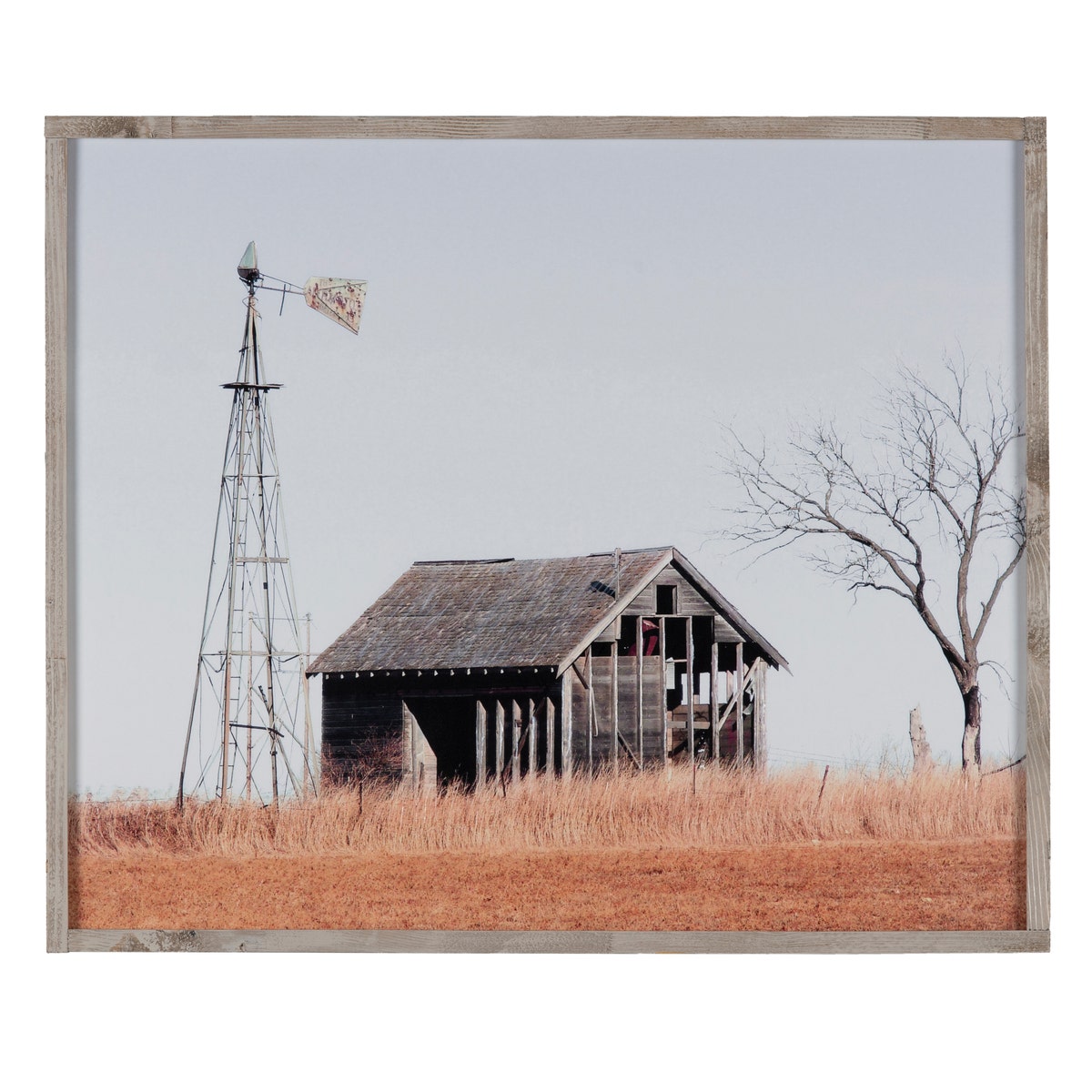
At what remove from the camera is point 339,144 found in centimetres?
1634

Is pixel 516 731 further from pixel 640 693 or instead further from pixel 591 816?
pixel 591 816

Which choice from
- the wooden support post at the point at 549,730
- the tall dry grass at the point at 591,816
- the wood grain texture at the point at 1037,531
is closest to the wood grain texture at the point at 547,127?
the wood grain texture at the point at 1037,531

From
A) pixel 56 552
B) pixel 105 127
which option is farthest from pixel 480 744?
pixel 105 127

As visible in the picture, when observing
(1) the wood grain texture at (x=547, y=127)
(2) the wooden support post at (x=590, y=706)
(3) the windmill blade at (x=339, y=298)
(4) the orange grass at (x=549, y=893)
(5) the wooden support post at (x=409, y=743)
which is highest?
(1) the wood grain texture at (x=547, y=127)

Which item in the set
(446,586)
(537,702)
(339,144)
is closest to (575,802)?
(537,702)

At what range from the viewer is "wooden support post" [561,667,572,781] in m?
19.8

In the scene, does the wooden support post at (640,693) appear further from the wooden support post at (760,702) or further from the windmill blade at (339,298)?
the windmill blade at (339,298)

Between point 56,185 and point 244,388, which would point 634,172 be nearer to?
point 244,388

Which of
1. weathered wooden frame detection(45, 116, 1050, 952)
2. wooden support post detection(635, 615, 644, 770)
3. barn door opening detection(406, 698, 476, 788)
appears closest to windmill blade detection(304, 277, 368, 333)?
weathered wooden frame detection(45, 116, 1050, 952)

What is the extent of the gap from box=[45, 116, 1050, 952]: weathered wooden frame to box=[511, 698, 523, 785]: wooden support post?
3577 millimetres

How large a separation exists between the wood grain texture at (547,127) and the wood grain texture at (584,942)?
7697mm

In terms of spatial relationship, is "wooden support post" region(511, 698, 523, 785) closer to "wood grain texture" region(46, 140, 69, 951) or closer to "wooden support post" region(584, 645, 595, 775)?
"wooden support post" region(584, 645, 595, 775)

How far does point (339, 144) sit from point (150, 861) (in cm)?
739

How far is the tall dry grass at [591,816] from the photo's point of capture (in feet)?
55.3
